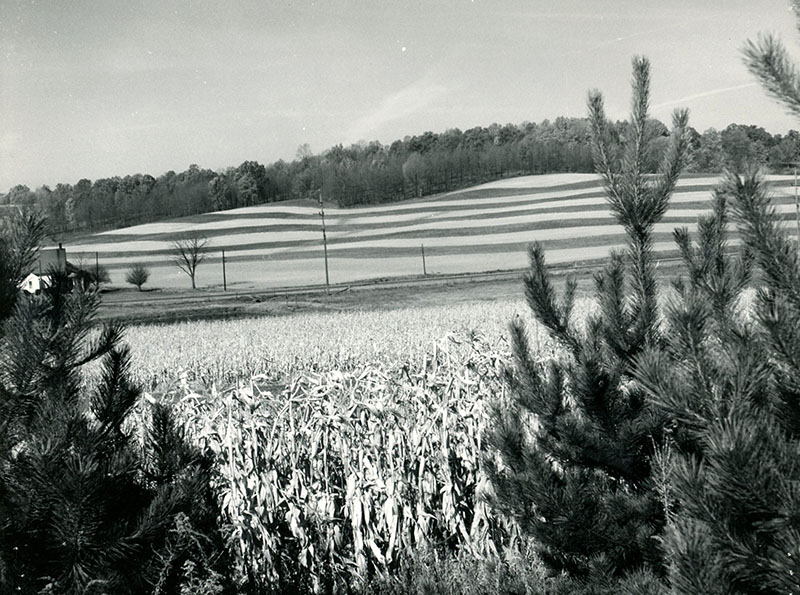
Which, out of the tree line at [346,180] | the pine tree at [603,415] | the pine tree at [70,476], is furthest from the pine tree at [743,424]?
the tree line at [346,180]

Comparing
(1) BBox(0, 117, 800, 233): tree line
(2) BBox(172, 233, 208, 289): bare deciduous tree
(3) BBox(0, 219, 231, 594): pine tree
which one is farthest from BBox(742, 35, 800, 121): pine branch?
(1) BBox(0, 117, 800, 233): tree line

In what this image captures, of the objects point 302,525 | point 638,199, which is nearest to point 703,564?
point 638,199

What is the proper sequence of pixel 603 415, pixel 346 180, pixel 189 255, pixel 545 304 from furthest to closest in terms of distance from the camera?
pixel 346 180
pixel 189 255
pixel 545 304
pixel 603 415

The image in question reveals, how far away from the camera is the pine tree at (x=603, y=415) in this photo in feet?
11.3

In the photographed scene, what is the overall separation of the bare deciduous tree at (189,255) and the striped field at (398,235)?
3.57 ft

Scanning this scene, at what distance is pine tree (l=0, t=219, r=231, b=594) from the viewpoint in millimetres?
2615

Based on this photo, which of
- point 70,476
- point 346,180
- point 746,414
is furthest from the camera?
point 346,180

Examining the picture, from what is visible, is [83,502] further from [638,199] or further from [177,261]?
[177,261]

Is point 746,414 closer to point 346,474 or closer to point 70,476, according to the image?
point 70,476

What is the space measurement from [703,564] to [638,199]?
79.8 inches

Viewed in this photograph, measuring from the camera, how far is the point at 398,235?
66.8 metres

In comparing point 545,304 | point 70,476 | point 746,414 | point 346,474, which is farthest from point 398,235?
point 746,414

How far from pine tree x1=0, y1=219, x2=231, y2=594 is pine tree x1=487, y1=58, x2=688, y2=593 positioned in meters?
1.64

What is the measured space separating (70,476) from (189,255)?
62590mm
